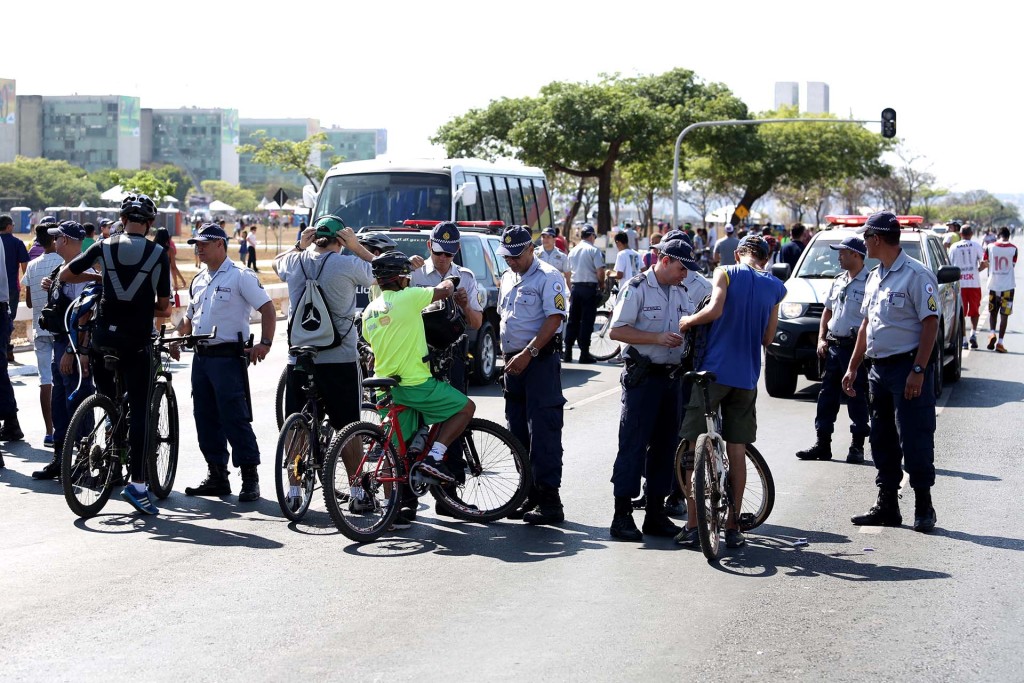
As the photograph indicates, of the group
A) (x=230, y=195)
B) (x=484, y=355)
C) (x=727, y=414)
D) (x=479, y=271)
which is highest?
(x=230, y=195)

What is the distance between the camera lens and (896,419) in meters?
8.34

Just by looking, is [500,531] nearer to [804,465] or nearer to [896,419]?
[896,419]

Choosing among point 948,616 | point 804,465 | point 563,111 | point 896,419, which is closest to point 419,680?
point 948,616

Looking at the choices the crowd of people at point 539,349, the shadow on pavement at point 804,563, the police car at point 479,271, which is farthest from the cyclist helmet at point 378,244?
the police car at point 479,271

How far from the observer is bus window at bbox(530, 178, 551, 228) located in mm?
27578

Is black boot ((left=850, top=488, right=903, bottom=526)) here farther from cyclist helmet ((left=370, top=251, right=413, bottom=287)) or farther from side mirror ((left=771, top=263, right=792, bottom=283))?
side mirror ((left=771, top=263, right=792, bottom=283))

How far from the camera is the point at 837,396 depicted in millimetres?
10969

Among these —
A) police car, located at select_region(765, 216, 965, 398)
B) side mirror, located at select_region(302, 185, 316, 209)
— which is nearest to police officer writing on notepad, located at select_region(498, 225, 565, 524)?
police car, located at select_region(765, 216, 965, 398)

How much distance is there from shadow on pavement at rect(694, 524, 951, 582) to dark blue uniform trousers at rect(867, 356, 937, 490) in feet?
2.02

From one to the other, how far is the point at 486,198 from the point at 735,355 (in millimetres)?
16649

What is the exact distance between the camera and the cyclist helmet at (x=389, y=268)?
26.2 feet

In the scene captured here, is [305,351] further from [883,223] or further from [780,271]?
[780,271]

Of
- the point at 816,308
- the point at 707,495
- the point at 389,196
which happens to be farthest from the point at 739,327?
the point at 389,196

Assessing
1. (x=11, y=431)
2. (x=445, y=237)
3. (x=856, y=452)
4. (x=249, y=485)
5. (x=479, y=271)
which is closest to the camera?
(x=249, y=485)
